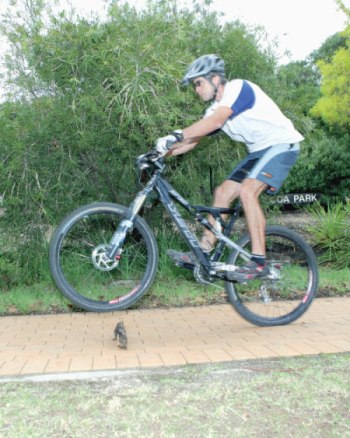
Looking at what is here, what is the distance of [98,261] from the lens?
4.16 meters

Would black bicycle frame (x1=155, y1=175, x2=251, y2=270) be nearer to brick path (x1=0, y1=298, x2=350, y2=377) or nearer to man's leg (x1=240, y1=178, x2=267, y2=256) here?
man's leg (x1=240, y1=178, x2=267, y2=256)

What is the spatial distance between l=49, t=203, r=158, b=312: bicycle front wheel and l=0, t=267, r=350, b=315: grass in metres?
0.24

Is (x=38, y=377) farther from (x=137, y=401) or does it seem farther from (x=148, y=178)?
(x=148, y=178)

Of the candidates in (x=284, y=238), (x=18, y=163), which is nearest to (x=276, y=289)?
(x=284, y=238)

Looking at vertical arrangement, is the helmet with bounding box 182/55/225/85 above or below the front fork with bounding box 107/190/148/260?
above

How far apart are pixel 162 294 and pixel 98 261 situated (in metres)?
1.97

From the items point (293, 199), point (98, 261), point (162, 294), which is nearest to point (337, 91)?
point (293, 199)

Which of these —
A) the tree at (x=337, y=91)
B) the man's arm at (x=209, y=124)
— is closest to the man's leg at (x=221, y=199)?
the man's arm at (x=209, y=124)

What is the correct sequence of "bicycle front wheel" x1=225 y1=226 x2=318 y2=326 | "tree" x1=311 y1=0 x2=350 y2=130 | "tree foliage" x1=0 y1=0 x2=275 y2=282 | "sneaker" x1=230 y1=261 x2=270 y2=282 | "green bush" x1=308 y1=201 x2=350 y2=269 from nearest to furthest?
"sneaker" x1=230 y1=261 x2=270 y2=282 < "bicycle front wheel" x1=225 y1=226 x2=318 y2=326 < "tree foliage" x1=0 y1=0 x2=275 y2=282 < "green bush" x1=308 y1=201 x2=350 y2=269 < "tree" x1=311 y1=0 x2=350 y2=130

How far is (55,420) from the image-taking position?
2.84m

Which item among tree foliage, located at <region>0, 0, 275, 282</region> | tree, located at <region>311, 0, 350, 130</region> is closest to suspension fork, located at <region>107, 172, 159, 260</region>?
tree foliage, located at <region>0, 0, 275, 282</region>

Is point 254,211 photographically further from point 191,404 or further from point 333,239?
point 333,239

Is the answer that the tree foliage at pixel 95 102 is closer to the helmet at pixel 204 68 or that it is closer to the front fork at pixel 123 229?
the helmet at pixel 204 68

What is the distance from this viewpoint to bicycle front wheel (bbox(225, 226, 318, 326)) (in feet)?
15.8
